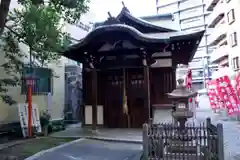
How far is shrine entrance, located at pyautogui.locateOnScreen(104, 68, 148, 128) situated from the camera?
40.7 ft

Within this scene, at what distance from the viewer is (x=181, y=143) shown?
6699 millimetres

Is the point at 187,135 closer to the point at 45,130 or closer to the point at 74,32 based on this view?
the point at 45,130

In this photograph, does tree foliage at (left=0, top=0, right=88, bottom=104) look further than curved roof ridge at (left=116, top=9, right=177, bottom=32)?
No

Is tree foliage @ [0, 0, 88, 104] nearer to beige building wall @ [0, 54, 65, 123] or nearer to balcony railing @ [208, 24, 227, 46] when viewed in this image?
beige building wall @ [0, 54, 65, 123]

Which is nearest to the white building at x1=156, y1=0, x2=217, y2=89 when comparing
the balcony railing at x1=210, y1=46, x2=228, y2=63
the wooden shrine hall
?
the balcony railing at x1=210, y1=46, x2=228, y2=63

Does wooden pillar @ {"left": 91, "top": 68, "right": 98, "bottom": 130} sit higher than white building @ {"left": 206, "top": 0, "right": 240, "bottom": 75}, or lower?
lower

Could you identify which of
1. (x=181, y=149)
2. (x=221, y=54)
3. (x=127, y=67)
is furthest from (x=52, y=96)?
(x=221, y=54)

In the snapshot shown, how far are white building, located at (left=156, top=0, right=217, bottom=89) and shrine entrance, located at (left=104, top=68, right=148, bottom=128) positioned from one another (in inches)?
1375

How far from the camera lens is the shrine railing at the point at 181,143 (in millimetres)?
6098

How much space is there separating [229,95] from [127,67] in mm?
12532

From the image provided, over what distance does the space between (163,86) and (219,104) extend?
53.1ft

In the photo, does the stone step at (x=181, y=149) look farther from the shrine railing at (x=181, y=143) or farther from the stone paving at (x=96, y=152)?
the stone paving at (x=96, y=152)

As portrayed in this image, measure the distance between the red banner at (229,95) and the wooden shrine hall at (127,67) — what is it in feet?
29.2

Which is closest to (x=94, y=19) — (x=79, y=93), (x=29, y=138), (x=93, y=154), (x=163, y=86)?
(x=79, y=93)
